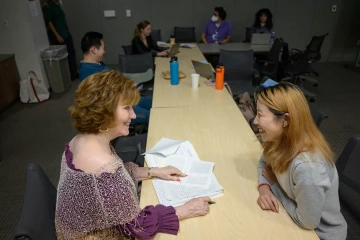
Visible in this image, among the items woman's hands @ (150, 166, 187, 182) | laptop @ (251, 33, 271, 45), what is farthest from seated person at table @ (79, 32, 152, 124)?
laptop @ (251, 33, 271, 45)

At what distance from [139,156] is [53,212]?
0.75 metres

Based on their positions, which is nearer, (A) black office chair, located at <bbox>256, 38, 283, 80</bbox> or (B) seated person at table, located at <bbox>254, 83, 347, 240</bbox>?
(B) seated person at table, located at <bbox>254, 83, 347, 240</bbox>

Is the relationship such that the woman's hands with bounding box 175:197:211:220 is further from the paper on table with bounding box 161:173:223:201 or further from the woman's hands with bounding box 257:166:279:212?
the woman's hands with bounding box 257:166:279:212

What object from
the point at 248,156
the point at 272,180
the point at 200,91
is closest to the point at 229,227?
the point at 272,180

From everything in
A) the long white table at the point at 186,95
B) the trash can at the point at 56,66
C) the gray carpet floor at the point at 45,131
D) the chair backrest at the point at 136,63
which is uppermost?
the chair backrest at the point at 136,63

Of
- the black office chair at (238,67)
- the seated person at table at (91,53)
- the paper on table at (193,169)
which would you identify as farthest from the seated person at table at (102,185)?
the black office chair at (238,67)

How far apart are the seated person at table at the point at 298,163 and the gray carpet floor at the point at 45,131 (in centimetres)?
196

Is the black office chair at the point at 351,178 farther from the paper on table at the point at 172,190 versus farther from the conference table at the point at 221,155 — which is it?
the paper on table at the point at 172,190

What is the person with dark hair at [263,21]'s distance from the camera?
15.5 feet

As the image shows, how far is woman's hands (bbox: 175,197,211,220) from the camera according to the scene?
1.06 meters

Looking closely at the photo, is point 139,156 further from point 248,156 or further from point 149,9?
point 149,9

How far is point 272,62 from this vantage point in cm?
387

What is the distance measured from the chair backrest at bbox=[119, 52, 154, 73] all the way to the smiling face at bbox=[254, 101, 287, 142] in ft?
7.93

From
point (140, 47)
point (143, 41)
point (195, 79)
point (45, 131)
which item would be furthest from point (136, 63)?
point (45, 131)
